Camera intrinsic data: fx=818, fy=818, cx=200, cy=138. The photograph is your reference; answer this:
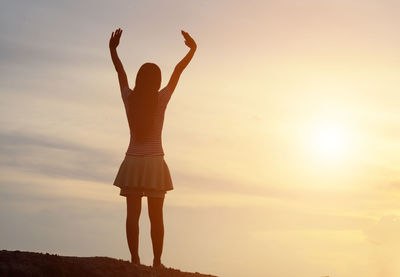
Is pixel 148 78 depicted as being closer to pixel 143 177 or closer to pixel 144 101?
pixel 144 101

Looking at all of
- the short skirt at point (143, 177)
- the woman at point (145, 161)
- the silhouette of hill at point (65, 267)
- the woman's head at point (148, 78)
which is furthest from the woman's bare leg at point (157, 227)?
the woman's head at point (148, 78)

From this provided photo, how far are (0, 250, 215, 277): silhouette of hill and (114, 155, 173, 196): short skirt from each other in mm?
1717

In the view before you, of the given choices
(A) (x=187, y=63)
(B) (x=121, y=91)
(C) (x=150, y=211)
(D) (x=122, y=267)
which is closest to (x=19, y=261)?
(D) (x=122, y=267)

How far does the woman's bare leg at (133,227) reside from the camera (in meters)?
18.1

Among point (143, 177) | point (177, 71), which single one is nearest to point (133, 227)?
point (143, 177)

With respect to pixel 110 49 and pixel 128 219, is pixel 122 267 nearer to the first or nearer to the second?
pixel 128 219

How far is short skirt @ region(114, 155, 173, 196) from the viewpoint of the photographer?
1820 cm

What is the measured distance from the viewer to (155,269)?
17.6m

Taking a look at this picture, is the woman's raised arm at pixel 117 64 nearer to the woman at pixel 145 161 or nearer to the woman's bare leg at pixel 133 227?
the woman at pixel 145 161

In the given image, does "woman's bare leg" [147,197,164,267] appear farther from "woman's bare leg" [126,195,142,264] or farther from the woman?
"woman's bare leg" [126,195,142,264]

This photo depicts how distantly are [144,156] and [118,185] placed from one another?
87 cm

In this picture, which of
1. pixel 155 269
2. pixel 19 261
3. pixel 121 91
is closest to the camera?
pixel 19 261

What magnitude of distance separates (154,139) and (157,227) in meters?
1.98

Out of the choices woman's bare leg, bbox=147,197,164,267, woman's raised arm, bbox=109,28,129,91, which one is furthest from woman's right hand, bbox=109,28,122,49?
woman's bare leg, bbox=147,197,164,267
